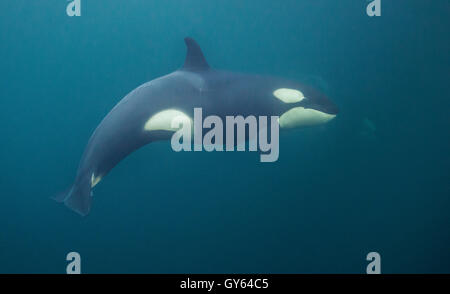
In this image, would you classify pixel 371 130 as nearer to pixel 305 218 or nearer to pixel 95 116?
pixel 305 218

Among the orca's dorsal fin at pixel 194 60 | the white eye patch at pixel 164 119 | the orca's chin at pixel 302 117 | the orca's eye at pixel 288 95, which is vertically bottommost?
the white eye patch at pixel 164 119

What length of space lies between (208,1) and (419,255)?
8845 mm

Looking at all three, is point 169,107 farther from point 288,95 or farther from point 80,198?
point 288,95

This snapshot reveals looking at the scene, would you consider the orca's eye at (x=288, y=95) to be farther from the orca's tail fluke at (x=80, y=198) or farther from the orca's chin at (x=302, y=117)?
the orca's tail fluke at (x=80, y=198)

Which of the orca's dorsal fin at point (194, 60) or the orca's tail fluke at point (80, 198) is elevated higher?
the orca's dorsal fin at point (194, 60)

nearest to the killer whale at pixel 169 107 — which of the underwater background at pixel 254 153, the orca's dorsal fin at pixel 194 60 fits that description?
the orca's dorsal fin at pixel 194 60

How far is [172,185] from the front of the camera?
40.5 feet

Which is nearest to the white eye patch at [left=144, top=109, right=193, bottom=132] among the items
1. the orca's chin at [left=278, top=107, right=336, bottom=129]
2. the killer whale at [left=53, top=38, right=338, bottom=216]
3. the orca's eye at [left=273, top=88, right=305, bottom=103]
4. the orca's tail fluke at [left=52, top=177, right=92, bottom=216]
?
the killer whale at [left=53, top=38, right=338, bottom=216]

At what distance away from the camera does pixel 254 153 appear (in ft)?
33.6

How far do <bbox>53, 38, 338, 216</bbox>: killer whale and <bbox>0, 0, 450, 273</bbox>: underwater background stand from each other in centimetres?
499

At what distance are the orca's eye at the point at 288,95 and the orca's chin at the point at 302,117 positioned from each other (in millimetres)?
117

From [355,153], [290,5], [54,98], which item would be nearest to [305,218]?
[355,153]

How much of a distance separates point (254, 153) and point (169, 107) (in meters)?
6.47

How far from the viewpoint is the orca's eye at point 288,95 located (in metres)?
4.36
